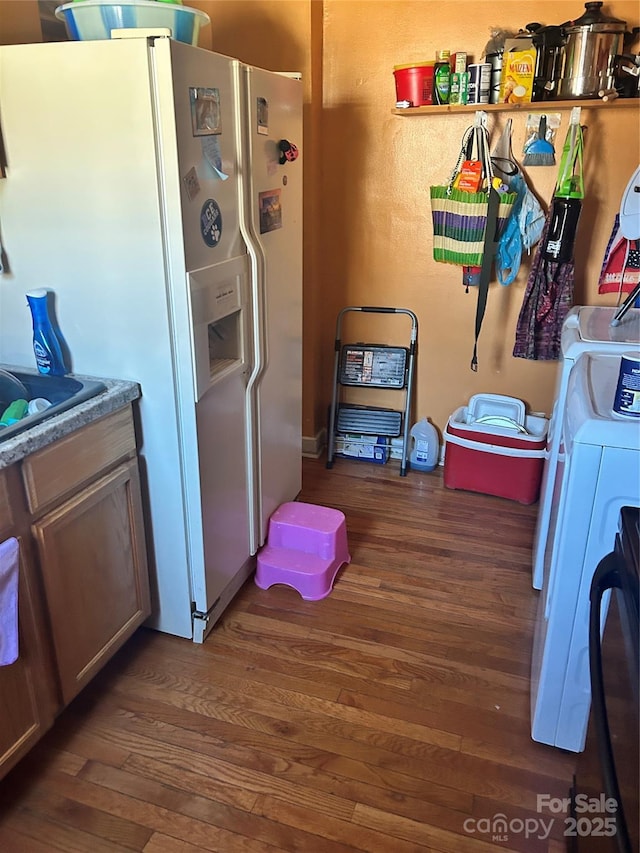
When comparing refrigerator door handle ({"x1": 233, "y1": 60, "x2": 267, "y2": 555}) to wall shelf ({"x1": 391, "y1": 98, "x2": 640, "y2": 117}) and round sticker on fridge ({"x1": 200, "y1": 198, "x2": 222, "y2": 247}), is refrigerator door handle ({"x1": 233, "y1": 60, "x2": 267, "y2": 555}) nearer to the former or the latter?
round sticker on fridge ({"x1": 200, "y1": 198, "x2": 222, "y2": 247})

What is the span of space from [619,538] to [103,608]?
53.2 inches

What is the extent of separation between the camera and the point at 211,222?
69.6 inches

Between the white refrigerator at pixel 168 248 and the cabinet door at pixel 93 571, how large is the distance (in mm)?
107

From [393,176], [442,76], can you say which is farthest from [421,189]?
[442,76]

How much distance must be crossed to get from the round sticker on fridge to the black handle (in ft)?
4.13

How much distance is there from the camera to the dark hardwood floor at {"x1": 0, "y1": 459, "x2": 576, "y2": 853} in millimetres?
1551

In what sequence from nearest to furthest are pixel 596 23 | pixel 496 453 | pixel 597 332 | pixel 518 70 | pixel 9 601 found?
1. pixel 9 601
2. pixel 597 332
3. pixel 596 23
4. pixel 518 70
5. pixel 496 453

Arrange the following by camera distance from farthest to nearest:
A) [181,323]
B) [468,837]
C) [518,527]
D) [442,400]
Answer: [442,400], [518,527], [181,323], [468,837]

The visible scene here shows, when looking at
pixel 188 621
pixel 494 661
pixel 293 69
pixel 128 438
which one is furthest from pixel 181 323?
pixel 293 69

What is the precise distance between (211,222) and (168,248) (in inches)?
6.9

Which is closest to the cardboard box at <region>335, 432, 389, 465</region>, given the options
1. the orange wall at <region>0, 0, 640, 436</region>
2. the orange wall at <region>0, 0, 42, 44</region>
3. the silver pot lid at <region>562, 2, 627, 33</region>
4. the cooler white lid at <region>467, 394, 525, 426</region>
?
the orange wall at <region>0, 0, 640, 436</region>

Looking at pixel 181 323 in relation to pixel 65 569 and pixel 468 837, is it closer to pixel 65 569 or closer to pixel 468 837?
pixel 65 569

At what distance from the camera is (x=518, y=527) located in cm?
282

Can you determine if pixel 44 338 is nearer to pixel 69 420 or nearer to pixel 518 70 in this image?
pixel 69 420
